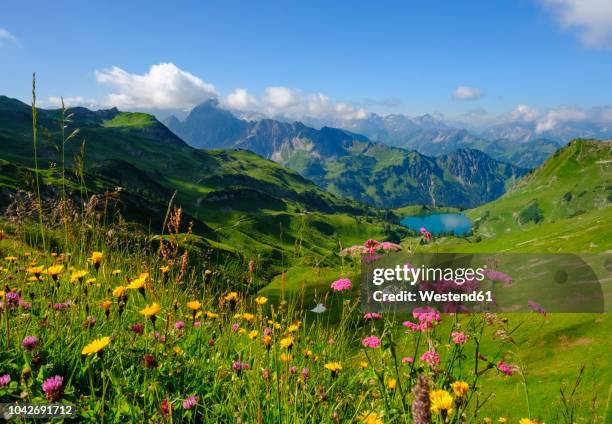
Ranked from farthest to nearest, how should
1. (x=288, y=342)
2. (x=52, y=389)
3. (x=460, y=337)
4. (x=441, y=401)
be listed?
1. (x=288, y=342)
2. (x=460, y=337)
3. (x=52, y=389)
4. (x=441, y=401)

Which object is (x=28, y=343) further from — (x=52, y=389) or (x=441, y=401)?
(x=441, y=401)

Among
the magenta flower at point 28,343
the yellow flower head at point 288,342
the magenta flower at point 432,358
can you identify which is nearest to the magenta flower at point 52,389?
the magenta flower at point 28,343

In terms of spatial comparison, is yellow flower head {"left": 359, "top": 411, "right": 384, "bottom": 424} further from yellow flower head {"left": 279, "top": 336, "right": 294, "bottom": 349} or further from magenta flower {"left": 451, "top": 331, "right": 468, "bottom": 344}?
magenta flower {"left": 451, "top": 331, "right": 468, "bottom": 344}

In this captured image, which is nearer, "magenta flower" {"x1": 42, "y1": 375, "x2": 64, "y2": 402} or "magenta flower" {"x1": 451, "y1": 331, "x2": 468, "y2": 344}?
"magenta flower" {"x1": 42, "y1": 375, "x2": 64, "y2": 402}

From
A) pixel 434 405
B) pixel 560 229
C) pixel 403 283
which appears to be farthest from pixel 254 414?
pixel 560 229

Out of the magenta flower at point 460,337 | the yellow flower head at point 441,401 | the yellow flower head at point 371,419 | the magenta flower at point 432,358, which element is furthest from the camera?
the magenta flower at point 460,337

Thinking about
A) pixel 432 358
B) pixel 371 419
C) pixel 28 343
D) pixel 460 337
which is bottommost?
pixel 371 419

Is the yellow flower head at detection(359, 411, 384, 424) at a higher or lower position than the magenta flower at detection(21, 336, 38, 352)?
lower

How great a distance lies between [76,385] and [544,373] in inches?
2198

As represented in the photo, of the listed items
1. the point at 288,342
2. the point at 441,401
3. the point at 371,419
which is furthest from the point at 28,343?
the point at 441,401

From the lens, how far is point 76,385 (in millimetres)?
3971

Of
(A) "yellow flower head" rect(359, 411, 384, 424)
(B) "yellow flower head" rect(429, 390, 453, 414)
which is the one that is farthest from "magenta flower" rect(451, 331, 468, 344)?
(B) "yellow flower head" rect(429, 390, 453, 414)

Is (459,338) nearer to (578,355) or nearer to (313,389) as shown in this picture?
(313,389)

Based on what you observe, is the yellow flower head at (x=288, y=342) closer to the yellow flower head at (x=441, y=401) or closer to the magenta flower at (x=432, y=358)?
the magenta flower at (x=432, y=358)
